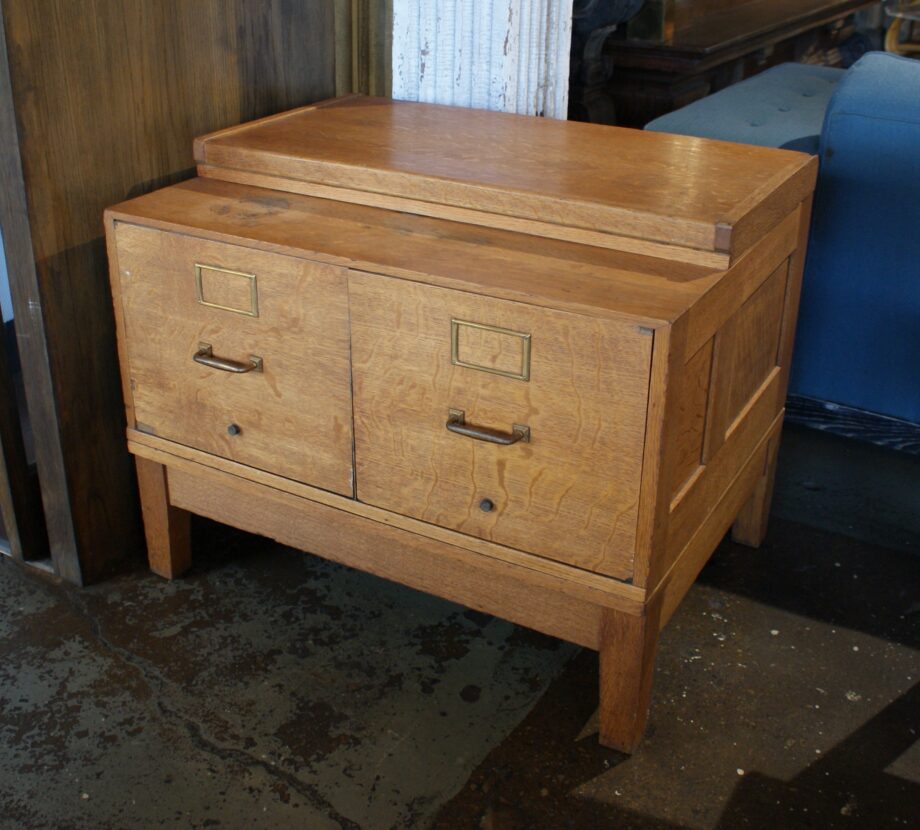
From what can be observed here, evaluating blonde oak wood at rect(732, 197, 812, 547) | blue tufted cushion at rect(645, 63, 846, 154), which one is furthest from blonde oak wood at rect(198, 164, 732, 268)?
blue tufted cushion at rect(645, 63, 846, 154)

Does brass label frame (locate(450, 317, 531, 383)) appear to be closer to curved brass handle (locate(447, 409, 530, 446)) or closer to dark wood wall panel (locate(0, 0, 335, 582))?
curved brass handle (locate(447, 409, 530, 446))

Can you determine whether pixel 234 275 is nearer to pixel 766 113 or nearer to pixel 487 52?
pixel 487 52

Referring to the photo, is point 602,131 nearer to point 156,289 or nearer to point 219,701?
point 156,289

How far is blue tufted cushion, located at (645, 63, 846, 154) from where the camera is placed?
2461 millimetres

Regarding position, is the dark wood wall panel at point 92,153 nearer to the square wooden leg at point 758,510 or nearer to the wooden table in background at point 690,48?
the square wooden leg at point 758,510

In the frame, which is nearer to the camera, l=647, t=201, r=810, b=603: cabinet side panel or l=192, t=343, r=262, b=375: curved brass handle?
l=647, t=201, r=810, b=603: cabinet side panel

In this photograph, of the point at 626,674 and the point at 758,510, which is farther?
the point at 758,510

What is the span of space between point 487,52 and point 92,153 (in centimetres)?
70

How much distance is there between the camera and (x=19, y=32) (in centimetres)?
147

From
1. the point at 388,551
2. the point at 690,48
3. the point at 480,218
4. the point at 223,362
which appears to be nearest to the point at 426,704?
the point at 388,551

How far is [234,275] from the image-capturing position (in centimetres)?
151

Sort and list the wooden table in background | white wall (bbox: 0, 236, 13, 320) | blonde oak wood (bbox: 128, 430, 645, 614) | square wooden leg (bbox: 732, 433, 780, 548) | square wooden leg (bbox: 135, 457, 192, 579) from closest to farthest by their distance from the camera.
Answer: blonde oak wood (bbox: 128, 430, 645, 614) < white wall (bbox: 0, 236, 13, 320) < square wooden leg (bbox: 135, 457, 192, 579) < square wooden leg (bbox: 732, 433, 780, 548) < the wooden table in background

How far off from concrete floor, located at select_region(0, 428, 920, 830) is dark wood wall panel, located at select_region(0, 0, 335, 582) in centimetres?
21

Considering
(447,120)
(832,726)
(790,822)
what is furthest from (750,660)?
(447,120)
